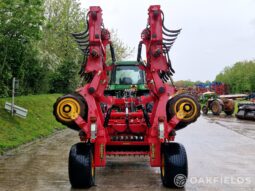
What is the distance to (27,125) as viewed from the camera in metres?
17.7

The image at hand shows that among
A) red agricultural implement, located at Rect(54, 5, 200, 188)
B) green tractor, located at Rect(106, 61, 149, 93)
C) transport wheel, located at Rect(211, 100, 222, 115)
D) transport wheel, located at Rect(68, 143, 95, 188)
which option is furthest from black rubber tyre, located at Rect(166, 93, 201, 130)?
transport wheel, located at Rect(211, 100, 222, 115)

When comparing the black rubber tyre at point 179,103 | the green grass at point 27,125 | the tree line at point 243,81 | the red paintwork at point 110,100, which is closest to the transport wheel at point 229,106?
the green grass at point 27,125

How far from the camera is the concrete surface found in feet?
27.7

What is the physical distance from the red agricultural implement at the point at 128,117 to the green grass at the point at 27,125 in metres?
4.77

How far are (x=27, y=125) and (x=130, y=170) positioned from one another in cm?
857

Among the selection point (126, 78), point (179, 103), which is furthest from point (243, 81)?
point (179, 103)

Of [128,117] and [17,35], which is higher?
[17,35]

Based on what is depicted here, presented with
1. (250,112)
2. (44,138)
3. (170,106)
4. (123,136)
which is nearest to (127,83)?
(123,136)

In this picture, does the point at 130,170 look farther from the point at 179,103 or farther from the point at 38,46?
the point at 38,46

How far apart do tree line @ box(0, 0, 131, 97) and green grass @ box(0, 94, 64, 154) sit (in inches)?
64.3

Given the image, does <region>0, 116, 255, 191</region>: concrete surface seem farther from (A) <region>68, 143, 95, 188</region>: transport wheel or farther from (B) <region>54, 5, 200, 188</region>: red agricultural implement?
(B) <region>54, 5, 200, 188</region>: red agricultural implement

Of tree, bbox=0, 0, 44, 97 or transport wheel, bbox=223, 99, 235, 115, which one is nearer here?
tree, bbox=0, 0, 44, 97

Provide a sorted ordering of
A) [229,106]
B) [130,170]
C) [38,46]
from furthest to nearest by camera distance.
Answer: [229,106] → [38,46] → [130,170]

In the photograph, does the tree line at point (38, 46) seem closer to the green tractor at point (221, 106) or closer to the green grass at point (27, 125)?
the green grass at point (27, 125)
